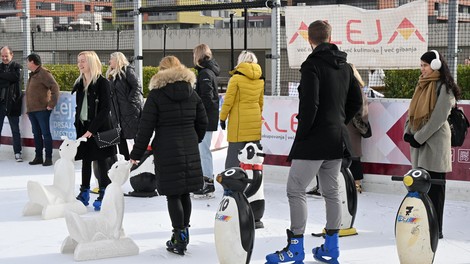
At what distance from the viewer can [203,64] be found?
29.5 ft

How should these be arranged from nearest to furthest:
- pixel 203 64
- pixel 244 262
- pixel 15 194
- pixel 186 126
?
pixel 244 262 < pixel 186 126 < pixel 203 64 < pixel 15 194

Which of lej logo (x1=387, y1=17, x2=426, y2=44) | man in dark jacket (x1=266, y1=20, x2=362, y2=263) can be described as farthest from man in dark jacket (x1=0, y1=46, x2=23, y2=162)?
man in dark jacket (x1=266, y1=20, x2=362, y2=263)

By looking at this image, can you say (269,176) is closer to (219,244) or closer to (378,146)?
(378,146)

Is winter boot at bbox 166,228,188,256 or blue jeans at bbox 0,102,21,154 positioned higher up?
blue jeans at bbox 0,102,21,154

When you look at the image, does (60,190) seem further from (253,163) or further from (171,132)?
(253,163)

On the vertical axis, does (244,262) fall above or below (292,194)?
below

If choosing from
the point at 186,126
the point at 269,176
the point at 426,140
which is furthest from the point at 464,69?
the point at 186,126

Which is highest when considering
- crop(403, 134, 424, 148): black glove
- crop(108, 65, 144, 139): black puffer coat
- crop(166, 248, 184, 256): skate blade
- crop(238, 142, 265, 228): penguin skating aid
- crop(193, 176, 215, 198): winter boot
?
crop(108, 65, 144, 139): black puffer coat

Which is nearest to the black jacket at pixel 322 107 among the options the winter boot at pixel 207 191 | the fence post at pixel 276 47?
the winter boot at pixel 207 191

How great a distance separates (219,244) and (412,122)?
232 cm

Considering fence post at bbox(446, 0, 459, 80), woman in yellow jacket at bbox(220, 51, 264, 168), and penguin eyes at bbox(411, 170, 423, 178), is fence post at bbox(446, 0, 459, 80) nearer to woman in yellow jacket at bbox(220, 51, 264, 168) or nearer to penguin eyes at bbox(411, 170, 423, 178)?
woman in yellow jacket at bbox(220, 51, 264, 168)

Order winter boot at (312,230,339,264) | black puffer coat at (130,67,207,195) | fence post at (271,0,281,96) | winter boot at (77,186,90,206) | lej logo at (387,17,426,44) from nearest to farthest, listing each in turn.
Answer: winter boot at (312,230,339,264) → black puffer coat at (130,67,207,195) → winter boot at (77,186,90,206) → lej logo at (387,17,426,44) → fence post at (271,0,281,96)

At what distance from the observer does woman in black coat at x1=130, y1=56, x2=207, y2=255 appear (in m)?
6.31

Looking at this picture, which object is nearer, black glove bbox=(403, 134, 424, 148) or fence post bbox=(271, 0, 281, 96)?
black glove bbox=(403, 134, 424, 148)
